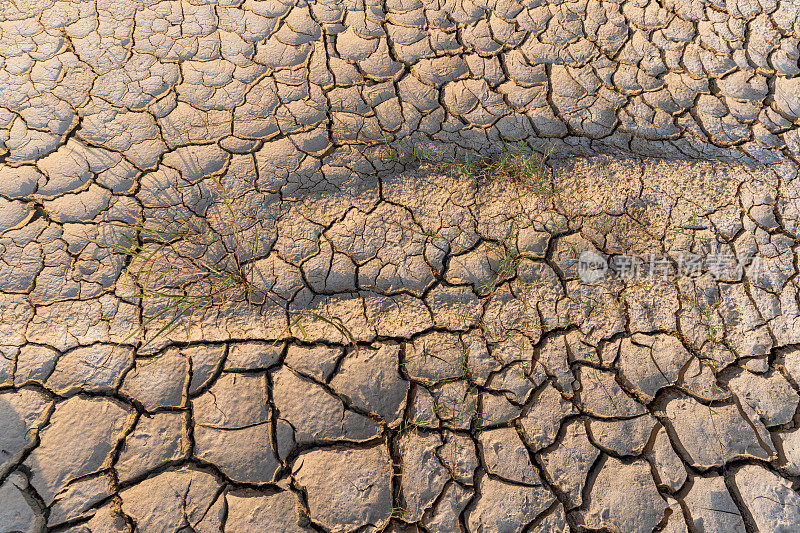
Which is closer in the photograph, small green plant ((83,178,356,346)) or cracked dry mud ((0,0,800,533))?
cracked dry mud ((0,0,800,533))

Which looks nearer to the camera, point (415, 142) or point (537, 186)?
point (537, 186)

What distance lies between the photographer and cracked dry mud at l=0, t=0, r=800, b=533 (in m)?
1.71

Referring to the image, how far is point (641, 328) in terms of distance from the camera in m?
2.02

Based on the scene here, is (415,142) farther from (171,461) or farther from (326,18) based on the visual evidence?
(171,461)

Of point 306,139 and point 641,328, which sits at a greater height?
point 306,139

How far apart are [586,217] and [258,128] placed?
1.92 metres

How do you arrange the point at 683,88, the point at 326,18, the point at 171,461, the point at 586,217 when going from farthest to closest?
1. the point at 326,18
2. the point at 683,88
3. the point at 586,217
4. the point at 171,461

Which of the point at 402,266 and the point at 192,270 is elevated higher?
the point at 192,270

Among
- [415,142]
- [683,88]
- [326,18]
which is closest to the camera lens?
[415,142]

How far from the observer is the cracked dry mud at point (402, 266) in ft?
5.60

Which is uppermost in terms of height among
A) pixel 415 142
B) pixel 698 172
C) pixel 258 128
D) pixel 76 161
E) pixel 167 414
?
pixel 76 161

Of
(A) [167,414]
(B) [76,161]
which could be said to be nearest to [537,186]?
(A) [167,414]

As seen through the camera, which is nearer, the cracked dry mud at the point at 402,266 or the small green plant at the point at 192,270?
the cracked dry mud at the point at 402,266

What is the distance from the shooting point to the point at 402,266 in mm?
2145
